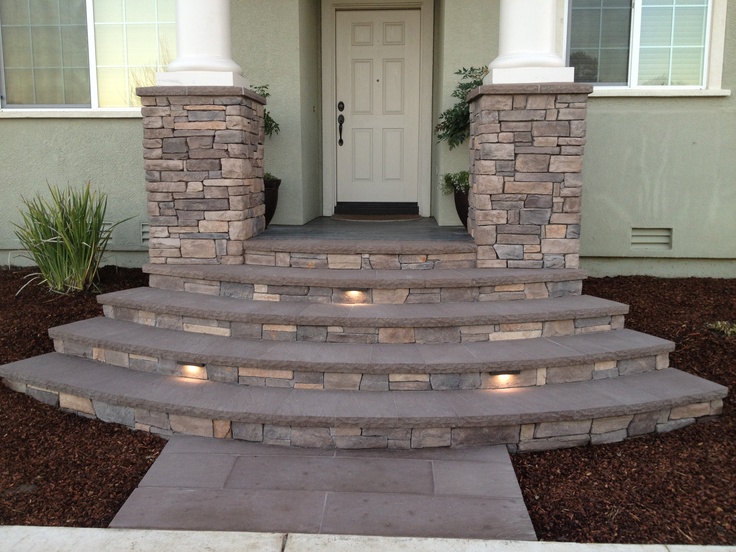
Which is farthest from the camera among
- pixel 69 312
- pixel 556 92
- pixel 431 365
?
pixel 69 312

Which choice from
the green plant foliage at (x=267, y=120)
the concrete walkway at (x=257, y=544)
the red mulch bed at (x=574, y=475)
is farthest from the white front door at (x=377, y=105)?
the concrete walkway at (x=257, y=544)

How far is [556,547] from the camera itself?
2.76 metres

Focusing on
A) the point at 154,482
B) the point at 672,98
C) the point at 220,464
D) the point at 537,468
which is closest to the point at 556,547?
the point at 537,468

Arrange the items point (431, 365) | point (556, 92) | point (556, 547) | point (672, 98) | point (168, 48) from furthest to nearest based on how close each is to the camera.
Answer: point (168, 48) → point (672, 98) → point (556, 92) → point (431, 365) → point (556, 547)

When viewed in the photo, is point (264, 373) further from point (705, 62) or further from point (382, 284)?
point (705, 62)

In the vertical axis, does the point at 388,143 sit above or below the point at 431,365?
above

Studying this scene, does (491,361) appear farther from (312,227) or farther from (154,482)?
(312,227)

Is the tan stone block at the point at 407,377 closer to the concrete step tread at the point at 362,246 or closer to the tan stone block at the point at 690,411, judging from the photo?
the concrete step tread at the point at 362,246

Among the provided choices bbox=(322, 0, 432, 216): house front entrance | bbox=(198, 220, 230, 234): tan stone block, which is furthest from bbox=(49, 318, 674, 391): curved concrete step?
bbox=(322, 0, 432, 216): house front entrance

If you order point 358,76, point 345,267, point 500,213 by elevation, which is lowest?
point 345,267

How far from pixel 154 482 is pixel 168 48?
4.96 m

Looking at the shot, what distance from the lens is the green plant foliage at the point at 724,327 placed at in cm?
485

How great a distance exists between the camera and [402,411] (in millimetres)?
3602

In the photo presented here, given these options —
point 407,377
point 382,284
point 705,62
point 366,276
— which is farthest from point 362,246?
point 705,62
